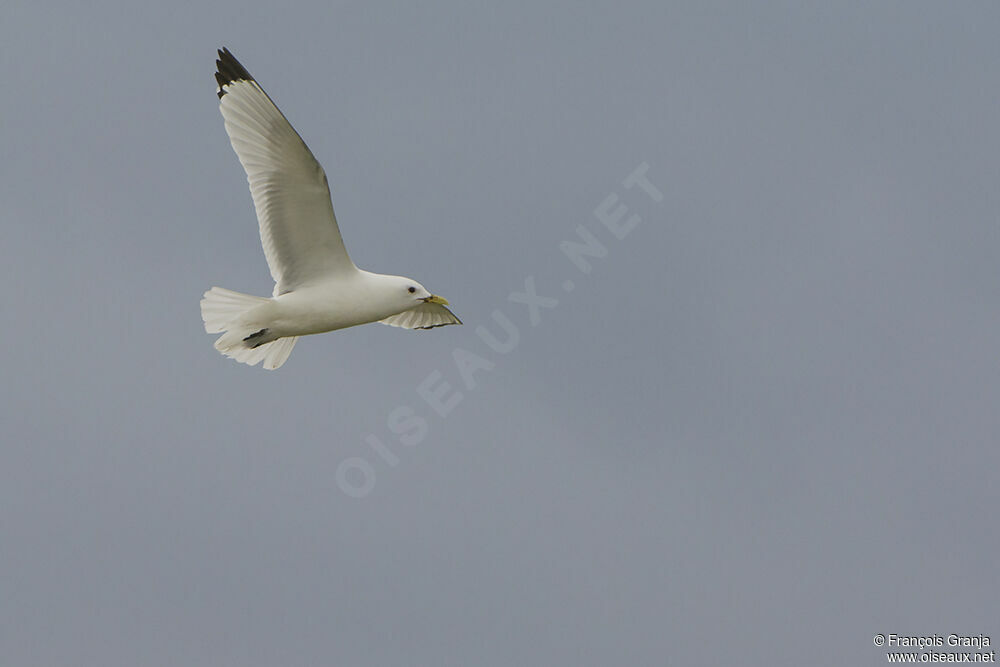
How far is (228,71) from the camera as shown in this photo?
15336 millimetres

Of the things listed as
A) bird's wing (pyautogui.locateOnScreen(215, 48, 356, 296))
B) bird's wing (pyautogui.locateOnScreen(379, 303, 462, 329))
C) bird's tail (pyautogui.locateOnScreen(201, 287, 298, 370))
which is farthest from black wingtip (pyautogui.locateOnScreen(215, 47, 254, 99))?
bird's wing (pyautogui.locateOnScreen(379, 303, 462, 329))

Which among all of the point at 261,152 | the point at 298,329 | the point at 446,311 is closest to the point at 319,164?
the point at 261,152

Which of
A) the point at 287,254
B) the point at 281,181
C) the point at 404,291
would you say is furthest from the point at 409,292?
the point at 281,181

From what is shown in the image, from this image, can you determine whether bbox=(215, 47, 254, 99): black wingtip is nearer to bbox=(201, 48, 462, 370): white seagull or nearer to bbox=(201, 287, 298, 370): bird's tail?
bbox=(201, 48, 462, 370): white seagull

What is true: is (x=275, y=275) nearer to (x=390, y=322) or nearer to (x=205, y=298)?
(x=205, y=298)

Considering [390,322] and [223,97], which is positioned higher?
[223,97]

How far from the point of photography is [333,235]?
15539mm

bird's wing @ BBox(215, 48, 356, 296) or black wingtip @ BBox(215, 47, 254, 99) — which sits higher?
black wingtip @ BBox(215, 47, 254, 99)

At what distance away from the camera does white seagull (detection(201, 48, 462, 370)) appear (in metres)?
15.3

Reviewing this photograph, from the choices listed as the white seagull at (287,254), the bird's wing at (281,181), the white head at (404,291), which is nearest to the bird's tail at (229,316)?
the white seagull at (287,254)

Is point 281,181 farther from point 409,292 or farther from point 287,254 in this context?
point 409,292

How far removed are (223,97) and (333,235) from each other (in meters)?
1.66

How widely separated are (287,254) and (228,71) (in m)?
1.83

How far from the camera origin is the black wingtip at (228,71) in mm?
15312
